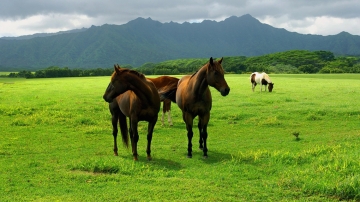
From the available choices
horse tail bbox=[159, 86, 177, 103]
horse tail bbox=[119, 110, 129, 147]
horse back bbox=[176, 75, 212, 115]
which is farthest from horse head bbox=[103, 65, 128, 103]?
horse tail bbox=[159, 86, 177, 103]

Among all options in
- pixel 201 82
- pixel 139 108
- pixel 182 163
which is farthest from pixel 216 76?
pixel 182 163

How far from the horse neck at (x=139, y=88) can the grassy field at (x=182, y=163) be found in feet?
5.39

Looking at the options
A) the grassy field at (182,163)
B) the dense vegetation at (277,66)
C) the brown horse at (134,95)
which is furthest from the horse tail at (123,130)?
the dense vegetation at (277,66)

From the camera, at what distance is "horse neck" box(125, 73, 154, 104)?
8219mm

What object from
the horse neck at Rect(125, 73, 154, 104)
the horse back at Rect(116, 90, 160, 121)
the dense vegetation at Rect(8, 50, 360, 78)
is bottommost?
the horse back at Rect(116, 90, 160, 121)

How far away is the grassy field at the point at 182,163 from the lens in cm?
605

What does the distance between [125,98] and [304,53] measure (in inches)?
5477

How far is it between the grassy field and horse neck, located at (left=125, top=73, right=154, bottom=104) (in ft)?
5.39

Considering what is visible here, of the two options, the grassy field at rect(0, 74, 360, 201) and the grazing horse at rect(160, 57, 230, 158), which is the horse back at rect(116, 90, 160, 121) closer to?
the grazing horse at rect(160, 57, 230, 158)

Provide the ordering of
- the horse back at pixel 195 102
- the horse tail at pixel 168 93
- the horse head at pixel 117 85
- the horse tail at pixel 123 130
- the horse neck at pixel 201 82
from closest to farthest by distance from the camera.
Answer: the horse head at pixel 117 85
the horse neck at pixel 201 82
the horse back at pixel 195 102
the horse tail at pixel 123 130
the horse tail at pixel 168 93

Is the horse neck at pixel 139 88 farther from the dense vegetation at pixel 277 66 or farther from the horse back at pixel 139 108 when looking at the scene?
the dense vegetation at pixel 277 66

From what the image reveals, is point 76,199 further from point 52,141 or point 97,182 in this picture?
point 52,141

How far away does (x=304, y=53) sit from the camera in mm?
136000

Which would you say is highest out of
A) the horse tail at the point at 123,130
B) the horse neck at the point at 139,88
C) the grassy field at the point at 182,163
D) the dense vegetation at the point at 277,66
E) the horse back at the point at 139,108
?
the dense vegetation at the point at 277,66
